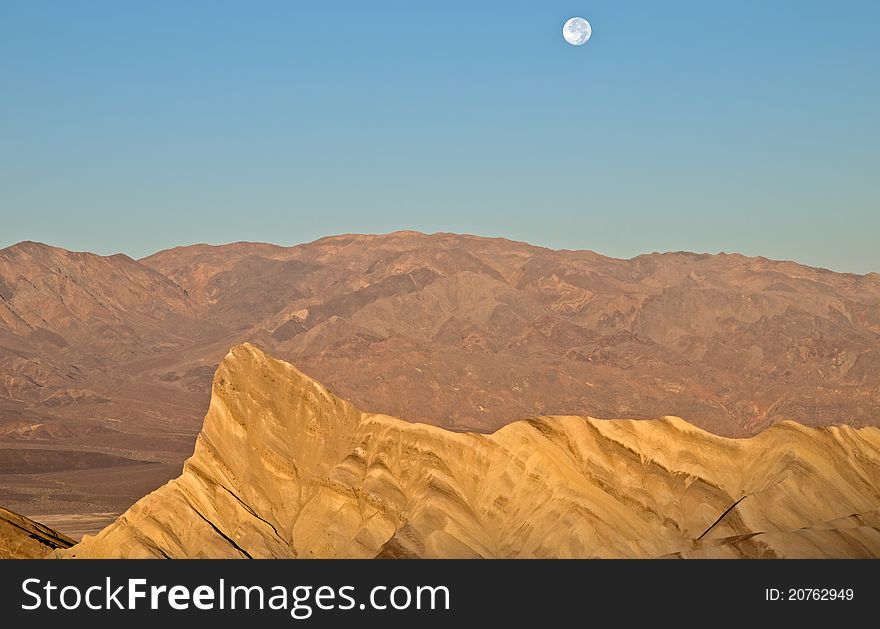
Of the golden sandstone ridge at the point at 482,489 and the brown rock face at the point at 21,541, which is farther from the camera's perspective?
the brown rock face at the point at 21,541

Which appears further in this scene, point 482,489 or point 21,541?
point 482,489

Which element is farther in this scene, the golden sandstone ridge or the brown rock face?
the brown rock face

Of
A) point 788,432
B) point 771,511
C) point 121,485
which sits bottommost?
point 771,511
